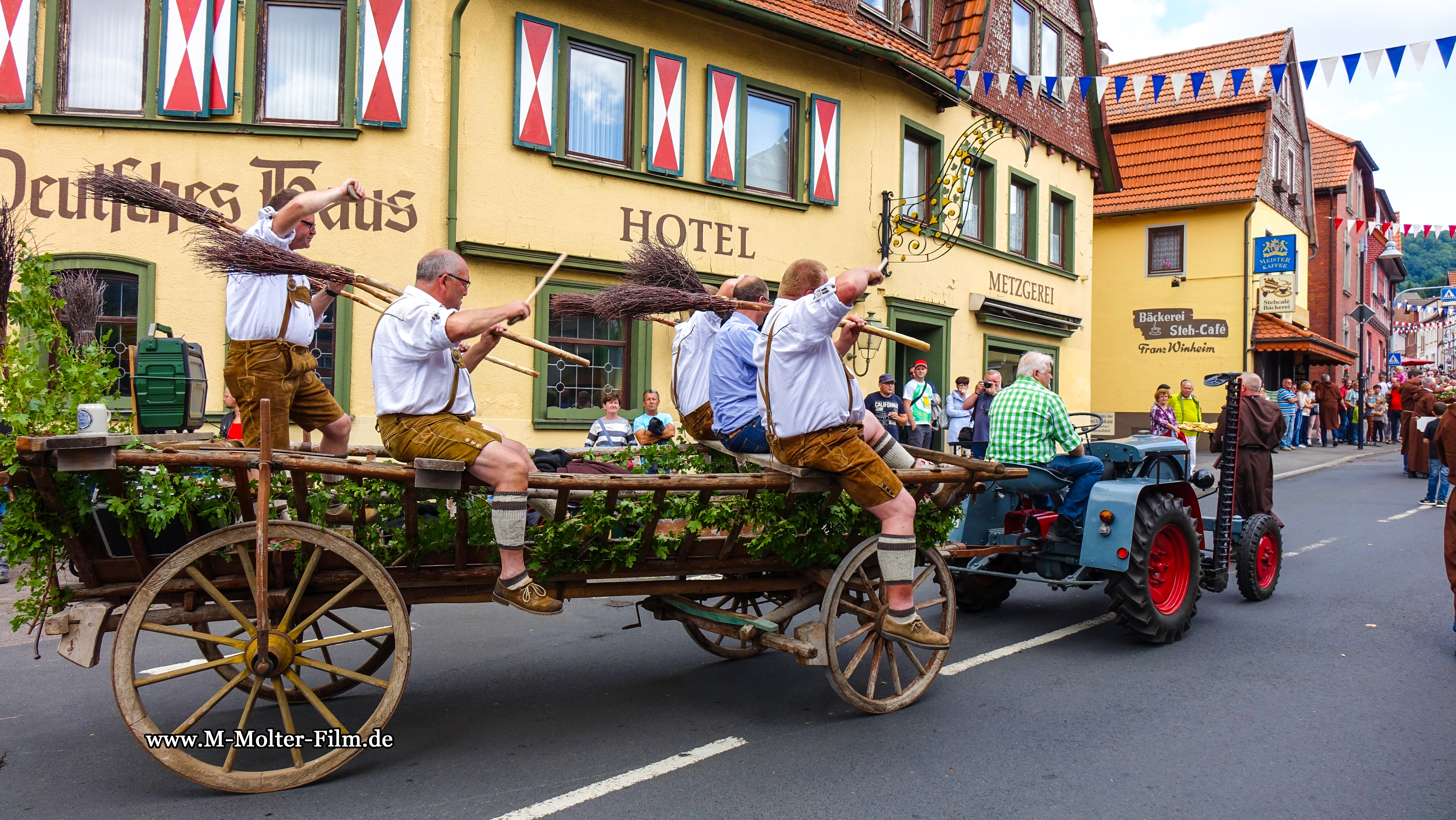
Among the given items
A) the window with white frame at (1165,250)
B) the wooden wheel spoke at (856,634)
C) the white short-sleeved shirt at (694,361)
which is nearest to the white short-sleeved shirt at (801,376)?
the wooden wheel spoke at (856,634)

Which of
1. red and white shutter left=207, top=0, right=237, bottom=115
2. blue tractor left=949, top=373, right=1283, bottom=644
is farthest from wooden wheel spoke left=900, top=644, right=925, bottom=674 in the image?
red and white shutter left=207, top=0, right=237, bottom=115

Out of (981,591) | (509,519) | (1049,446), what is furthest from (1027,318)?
(509,519)

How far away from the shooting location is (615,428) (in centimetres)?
1005

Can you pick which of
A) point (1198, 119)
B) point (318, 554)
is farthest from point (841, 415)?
point (1198, 119)

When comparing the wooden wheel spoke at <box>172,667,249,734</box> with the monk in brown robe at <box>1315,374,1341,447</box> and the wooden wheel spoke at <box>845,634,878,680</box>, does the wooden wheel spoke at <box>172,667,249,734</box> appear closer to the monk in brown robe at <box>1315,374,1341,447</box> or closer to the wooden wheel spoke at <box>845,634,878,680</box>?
the wooden wheel spoke at <box>845,634,878,680</box>

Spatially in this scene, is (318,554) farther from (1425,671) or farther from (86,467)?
(1425,671)

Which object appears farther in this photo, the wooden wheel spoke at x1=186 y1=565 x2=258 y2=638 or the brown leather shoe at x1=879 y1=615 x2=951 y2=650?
the brown leather shoe at x1=879 y1=615 x2=951 y2=650

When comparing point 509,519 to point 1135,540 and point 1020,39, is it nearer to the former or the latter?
point 1135,540

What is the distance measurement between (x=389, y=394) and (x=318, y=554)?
0.74 metres

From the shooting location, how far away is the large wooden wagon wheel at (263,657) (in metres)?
3.44

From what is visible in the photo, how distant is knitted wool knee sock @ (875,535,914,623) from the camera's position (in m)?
4.48

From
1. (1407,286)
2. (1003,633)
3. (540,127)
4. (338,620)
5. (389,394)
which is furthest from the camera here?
(1407,286)

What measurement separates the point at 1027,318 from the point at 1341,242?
26.0 meters

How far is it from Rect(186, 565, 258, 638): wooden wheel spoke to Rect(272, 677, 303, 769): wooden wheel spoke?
199mm
